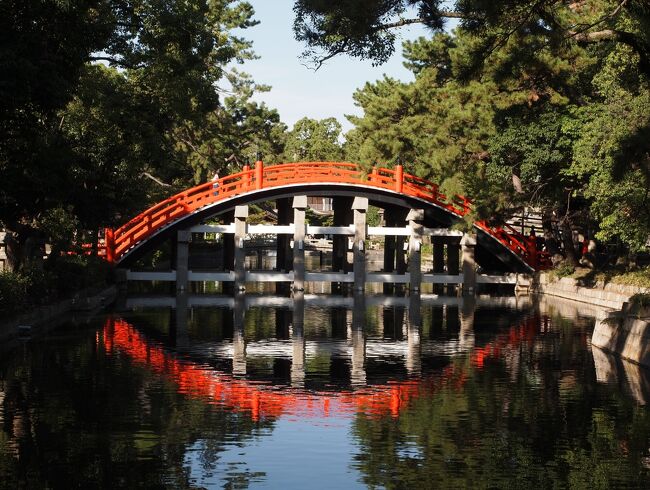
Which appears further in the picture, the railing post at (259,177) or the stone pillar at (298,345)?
the railing post at (259,177)

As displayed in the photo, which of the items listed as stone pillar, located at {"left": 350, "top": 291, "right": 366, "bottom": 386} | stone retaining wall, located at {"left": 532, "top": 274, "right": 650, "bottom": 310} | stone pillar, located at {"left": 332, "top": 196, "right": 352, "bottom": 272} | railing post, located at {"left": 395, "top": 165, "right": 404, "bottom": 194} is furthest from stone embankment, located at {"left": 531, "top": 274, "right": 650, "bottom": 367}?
stone pillar, located at {"left": 332, "top": 196, "right": 352, "bottom": 272}

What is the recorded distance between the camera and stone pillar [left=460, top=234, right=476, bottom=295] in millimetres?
47812

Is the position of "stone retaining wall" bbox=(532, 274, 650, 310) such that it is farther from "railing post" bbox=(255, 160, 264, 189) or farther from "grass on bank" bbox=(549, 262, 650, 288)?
"railing post" bbox=(255, 160, 264, 189)

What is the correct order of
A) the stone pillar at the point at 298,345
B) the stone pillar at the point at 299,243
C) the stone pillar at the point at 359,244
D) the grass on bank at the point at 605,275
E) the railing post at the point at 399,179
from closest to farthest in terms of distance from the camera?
the stone pillar at the point at 298,345, the grass on bank at the point at 605,275, the railing post at the point at 399,179, the stone pillar at the point at 299,243, the stone pillar at the point at 359,244

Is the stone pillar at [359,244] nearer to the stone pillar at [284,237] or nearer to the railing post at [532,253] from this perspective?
the stone pillar at [284,237]

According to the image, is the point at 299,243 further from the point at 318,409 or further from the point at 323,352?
the point at 318,409

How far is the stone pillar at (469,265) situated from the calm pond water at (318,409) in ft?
54.3

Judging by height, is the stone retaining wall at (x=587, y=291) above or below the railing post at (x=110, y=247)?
below

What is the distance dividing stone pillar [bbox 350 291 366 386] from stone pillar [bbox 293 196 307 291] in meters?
3.24

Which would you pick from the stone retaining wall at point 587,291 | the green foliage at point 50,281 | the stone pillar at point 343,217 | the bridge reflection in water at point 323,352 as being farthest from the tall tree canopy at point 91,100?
the stone retaining wall at point 587,291

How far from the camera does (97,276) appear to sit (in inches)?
1586

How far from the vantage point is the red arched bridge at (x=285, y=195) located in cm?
4541

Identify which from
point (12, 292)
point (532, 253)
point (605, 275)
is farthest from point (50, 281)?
point (532, 253)

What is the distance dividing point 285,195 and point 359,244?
13.0 ft
